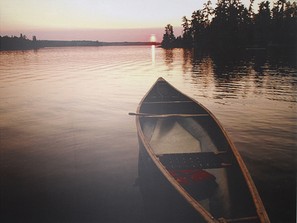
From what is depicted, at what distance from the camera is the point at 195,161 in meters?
6.61

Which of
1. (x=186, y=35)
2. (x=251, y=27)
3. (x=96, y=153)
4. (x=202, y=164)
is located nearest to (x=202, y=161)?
(x=202, y=164)

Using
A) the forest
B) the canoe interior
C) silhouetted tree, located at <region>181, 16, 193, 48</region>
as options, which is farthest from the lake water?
silhouetted tree, located at <region>181, 16, 193, 48</region>

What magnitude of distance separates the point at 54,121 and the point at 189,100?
7576 mm

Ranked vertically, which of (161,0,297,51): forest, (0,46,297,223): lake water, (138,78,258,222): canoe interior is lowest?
(0,46,297,223): lake water

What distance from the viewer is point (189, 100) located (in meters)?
12.1

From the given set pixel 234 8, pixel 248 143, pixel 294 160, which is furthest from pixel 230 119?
pixel 234 8

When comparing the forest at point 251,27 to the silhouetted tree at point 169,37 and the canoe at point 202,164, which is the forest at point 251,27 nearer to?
the silhouetted tree at point 169,37

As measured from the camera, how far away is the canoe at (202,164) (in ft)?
15.2

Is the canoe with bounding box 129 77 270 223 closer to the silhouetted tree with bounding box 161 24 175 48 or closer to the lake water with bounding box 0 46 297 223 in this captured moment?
the lake water with bounding box 0 46 297 223

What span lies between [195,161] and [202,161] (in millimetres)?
179

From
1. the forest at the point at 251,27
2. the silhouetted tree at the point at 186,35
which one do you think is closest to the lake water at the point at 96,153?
the forest at the point at 251,27

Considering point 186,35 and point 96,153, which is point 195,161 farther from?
point 186,35

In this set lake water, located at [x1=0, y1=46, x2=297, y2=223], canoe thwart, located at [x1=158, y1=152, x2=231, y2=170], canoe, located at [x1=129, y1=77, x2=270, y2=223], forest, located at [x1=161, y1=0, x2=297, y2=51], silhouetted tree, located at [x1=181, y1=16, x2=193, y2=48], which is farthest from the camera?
silhouetted tree, located at [x1=181, y1=16, x2=193, y2=48]

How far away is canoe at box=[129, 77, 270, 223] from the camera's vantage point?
15.2ft
